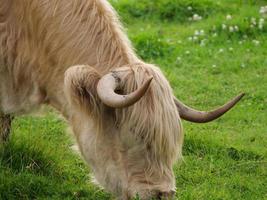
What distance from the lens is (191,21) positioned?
11461mm

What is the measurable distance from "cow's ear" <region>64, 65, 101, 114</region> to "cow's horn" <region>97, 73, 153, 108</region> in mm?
154

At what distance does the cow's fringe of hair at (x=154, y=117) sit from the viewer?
5.02 meters

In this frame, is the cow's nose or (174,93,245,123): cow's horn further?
(174,93,245,123): cow's horn

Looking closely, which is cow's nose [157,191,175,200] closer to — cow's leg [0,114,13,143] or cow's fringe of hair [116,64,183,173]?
cow's fringe of hair [116,64,183,173]

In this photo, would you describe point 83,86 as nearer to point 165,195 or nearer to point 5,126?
point 165,195

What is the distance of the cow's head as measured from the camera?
5.03m

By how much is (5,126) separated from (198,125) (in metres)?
2.40

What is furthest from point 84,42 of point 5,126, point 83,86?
point 5,126

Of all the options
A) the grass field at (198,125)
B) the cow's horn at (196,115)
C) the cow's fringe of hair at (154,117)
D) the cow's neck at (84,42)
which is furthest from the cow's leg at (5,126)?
the cow's horn at (196,115)

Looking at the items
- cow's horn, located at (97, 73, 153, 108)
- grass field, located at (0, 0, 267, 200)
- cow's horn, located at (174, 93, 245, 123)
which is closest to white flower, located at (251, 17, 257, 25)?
grass field, located at (0, 0, 267, 200)

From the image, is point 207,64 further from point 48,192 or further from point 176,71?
point 48,192

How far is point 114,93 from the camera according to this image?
493 cm

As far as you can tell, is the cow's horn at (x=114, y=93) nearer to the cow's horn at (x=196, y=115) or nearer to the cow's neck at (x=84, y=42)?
the cow's neck at (x=84, y=42)

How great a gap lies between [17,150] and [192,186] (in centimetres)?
163
